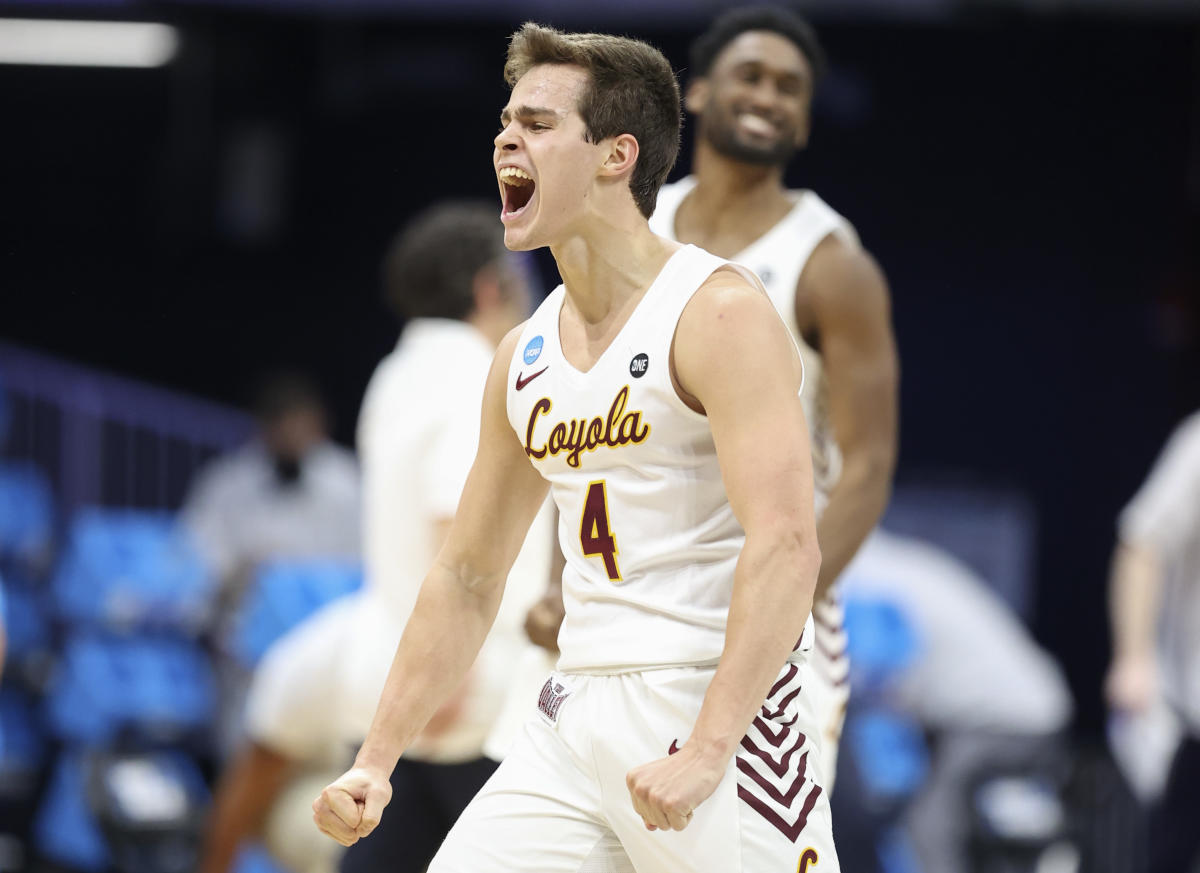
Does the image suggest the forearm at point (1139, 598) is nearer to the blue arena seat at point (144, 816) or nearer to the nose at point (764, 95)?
the nose at point (764, 95)

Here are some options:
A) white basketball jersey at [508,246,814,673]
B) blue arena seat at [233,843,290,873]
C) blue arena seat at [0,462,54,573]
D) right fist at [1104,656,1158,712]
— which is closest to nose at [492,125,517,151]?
white basketball jersey at [508,246,814,673]

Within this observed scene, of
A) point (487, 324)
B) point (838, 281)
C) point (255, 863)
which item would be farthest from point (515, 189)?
point (255, 863)

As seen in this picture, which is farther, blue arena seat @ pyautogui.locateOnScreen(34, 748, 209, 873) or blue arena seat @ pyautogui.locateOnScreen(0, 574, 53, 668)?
blue arena seat @ pyautogui.locateOnScreen(0, 574, 53, 668)

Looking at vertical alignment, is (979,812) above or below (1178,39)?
below

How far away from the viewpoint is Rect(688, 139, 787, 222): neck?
4.51 metres

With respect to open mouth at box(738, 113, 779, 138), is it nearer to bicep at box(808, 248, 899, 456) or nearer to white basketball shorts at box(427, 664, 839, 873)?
bicep at box(808, 248, 899, 456)

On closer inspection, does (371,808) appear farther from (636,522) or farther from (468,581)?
(636,522)

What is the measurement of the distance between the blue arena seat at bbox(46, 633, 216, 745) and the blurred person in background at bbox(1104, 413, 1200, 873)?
4892mm

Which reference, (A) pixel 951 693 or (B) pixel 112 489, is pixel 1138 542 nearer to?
(A) pixel 951 693

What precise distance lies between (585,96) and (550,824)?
4.03 ft

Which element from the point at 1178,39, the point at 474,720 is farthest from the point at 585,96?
the point at 1178,39

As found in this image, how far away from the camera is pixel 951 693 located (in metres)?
9.21

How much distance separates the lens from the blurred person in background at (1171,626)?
5.84 meters

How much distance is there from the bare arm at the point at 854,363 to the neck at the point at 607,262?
1156mm
